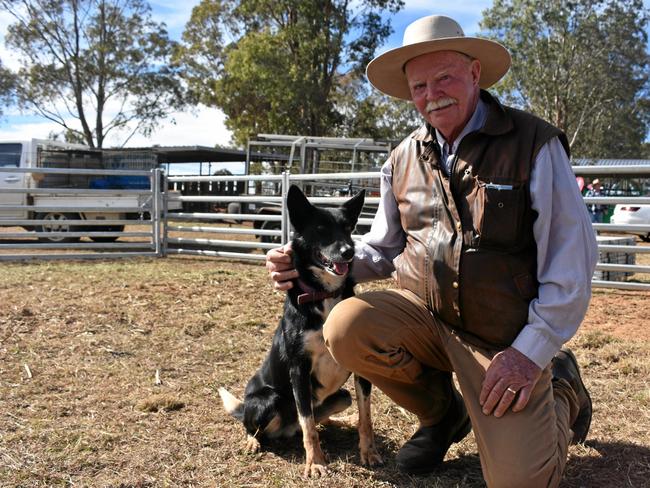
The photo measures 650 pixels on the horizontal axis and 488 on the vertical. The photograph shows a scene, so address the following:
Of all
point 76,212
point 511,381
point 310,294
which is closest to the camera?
point 511,381

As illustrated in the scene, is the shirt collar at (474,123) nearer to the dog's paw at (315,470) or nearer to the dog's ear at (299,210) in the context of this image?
the dog's ear at (299,210)

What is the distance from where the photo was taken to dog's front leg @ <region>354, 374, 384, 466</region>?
2.79m

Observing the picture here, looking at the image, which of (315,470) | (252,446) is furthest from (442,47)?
(252,446)

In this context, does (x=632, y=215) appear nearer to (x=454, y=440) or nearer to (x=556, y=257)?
(x=454, y=440)

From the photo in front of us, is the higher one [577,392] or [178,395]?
[577,392]

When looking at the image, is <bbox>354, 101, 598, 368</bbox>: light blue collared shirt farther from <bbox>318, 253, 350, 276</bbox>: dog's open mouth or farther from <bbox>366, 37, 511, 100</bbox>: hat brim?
<bbox>318, 253, 350, 276</bbox>: dog's open mouth

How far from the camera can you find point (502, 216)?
7.51ft

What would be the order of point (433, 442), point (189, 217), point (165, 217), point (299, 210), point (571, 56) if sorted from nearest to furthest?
point (433, 442) → point (299, 210) → point (165, 217) → point (189, 217) → point (571, 56)

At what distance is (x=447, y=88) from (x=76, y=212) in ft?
33.5

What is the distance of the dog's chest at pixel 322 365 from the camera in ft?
9.31

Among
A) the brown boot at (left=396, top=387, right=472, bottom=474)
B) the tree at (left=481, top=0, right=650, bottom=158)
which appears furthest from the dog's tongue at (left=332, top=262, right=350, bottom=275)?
the tree at (left=481, top=0, right=650, bottom=158)

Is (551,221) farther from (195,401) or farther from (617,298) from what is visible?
(617,298)

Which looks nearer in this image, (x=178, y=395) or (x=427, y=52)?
(x=427, y=52)

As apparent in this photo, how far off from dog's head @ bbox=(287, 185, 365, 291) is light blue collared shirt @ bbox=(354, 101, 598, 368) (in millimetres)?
954
